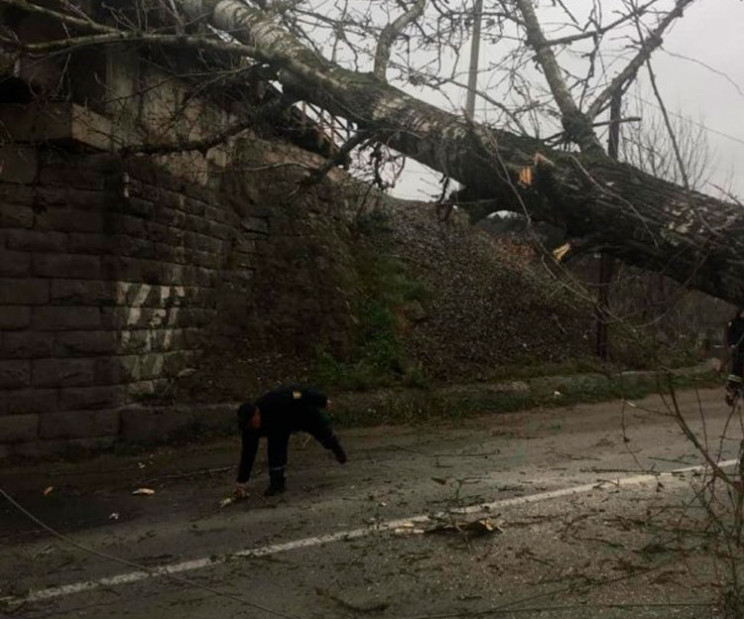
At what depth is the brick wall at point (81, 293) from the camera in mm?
7738

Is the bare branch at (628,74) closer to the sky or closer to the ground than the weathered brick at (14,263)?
closer to the sky

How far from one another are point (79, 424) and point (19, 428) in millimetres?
590

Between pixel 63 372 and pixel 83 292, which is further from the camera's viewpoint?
pixel 83 292

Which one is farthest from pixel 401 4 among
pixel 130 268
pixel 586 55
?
pixel 130 268

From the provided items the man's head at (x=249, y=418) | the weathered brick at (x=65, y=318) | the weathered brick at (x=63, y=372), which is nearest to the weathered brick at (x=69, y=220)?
the weathered brick at (x=65, y=318)

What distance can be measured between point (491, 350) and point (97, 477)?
6.91m

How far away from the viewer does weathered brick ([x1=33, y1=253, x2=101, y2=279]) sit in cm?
789

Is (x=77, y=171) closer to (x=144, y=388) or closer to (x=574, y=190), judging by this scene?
(x=144, y=388)

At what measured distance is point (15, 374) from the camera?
7707 mm

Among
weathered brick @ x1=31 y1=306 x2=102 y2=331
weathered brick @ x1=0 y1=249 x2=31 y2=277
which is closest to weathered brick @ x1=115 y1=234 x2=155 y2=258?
weathered brick @ x1=31 y1=306 x2=102 y2=331

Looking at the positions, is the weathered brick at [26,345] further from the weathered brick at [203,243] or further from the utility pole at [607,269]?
the utility pole at [607,269]

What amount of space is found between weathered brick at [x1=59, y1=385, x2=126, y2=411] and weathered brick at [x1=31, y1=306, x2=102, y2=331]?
65cm

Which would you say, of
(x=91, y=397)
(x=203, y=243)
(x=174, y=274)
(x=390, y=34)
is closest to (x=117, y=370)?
(x=91, y=397)

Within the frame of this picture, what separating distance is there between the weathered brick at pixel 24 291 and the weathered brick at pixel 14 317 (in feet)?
0.16
